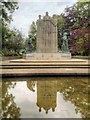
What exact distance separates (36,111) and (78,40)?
→ 27006 mm

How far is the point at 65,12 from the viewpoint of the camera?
42531mm

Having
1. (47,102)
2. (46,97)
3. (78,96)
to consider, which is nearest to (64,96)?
(78,96)

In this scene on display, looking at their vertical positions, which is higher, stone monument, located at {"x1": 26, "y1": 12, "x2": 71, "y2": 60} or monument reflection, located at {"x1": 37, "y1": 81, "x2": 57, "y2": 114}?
stone monument, located at {"x1": 26, "y1": 12, "x2": 71, "y2": 60}

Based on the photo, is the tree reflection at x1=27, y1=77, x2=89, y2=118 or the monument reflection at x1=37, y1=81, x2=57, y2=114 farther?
the monument reflection at x1=37, y1=81, x2=57, y2=114

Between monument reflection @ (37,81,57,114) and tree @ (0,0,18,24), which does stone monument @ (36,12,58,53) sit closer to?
tree @ (0,0,18,24)

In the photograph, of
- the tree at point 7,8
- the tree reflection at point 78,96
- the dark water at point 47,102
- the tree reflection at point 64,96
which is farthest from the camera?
the tree at point 7,8

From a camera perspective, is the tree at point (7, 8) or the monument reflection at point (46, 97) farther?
Result: the tree at point (7, 8)

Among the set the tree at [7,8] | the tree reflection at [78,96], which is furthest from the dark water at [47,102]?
the tree at [7,8]

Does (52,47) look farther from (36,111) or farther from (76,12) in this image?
(36,111)

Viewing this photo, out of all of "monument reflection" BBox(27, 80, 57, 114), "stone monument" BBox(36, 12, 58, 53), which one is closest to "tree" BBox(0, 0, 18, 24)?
"stone monument" BBox(36, 12, 58, 53)

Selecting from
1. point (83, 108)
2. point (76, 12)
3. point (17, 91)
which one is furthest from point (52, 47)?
point (83, 108)

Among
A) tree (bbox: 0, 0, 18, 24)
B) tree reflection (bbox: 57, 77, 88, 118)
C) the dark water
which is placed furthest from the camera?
tree (bbox: 0, 0, 18, 24)

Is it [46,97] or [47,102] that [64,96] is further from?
[47,102]

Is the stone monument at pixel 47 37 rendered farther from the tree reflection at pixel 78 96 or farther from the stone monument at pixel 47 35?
the tree reflection at pixel 78 96
